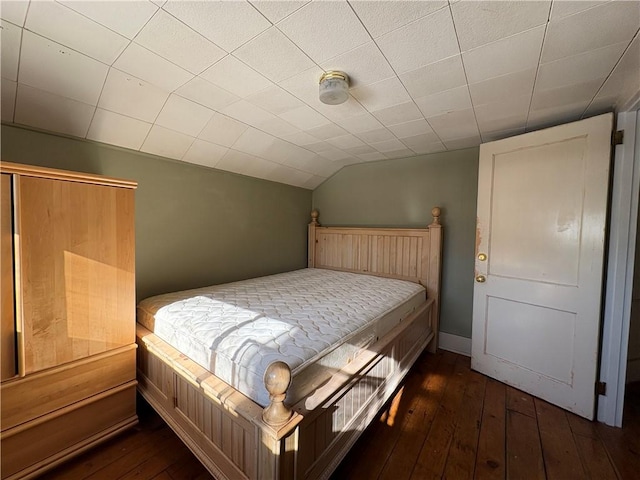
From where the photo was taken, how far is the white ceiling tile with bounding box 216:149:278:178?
2.52 metres

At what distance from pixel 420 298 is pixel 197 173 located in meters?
2.44

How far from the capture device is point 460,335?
2674mm

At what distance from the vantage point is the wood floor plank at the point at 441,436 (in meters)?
1.37

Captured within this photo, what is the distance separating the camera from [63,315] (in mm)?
1337

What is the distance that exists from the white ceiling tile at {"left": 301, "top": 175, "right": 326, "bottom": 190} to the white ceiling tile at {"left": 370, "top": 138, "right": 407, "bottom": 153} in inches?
38.7

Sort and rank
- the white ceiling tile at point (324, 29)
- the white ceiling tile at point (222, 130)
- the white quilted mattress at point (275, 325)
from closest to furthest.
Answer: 1. the white ceiling tile at point (324, 29)
2. the white quilted mattress at point (275, 325)
3. the white ceiling tile at point (222, 130)

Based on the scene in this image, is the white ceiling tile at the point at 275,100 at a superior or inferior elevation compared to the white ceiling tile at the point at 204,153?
superior

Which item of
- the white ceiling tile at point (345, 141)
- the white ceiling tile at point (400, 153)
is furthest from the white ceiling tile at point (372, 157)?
the white ceiling tile at point (345, 141)

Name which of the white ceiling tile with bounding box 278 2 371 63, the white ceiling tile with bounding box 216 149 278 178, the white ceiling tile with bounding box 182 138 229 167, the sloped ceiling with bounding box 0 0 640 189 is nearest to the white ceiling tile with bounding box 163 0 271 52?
the sloped ceiling with bounding box 0 0 640 189

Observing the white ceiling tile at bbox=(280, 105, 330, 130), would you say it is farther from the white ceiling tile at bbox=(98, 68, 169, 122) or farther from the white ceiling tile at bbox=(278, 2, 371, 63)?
the white ceiling tile at bbox=(98, 68, 169, 122)

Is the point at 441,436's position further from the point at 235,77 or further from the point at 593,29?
the point at 235,77

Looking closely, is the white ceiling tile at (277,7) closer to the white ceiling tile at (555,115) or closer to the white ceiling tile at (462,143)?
the white ceiling tile at (555,115)

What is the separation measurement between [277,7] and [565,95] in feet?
5.79

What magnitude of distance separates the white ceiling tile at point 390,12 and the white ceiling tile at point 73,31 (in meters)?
1.09
